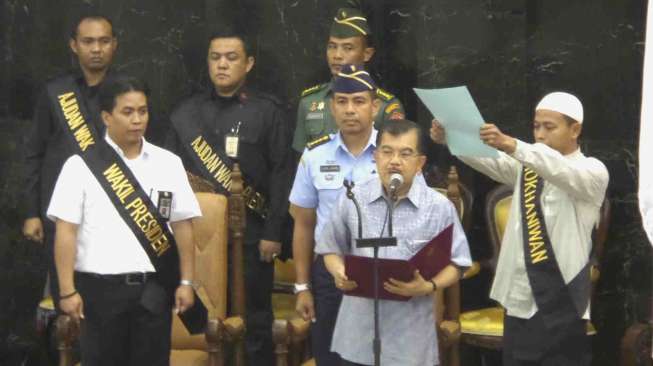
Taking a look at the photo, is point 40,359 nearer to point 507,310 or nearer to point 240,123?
point 240,123

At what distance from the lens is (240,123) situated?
21.2 feet

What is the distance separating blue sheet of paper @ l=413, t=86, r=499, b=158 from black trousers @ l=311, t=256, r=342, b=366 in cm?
73

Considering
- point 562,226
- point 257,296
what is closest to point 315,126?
point 257,296

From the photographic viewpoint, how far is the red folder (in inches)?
179

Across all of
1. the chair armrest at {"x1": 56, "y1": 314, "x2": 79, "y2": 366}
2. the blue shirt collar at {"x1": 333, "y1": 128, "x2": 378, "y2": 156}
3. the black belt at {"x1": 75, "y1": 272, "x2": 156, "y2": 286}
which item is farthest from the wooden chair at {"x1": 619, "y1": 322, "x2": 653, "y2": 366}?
the chair armrest at {"x1": 56, "y1": 314, "x2": 79, "y2": 366}

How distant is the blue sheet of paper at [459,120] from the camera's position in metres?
4.80

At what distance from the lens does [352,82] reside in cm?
536

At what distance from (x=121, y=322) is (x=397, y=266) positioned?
3.79 ft

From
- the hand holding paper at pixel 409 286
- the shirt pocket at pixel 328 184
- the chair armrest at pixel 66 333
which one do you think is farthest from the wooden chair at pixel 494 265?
the chair armrest at pixel 66 333

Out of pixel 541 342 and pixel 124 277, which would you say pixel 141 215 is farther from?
pixel 541 342

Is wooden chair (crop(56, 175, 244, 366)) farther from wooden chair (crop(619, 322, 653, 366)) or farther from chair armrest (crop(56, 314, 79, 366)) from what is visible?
wooden chair (crop(619, 322, 653, 366))

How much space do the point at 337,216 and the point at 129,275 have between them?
826 mm

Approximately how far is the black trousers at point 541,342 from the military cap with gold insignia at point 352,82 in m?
0.99

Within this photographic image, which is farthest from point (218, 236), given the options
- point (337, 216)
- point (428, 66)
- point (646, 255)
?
point (646, 255)
